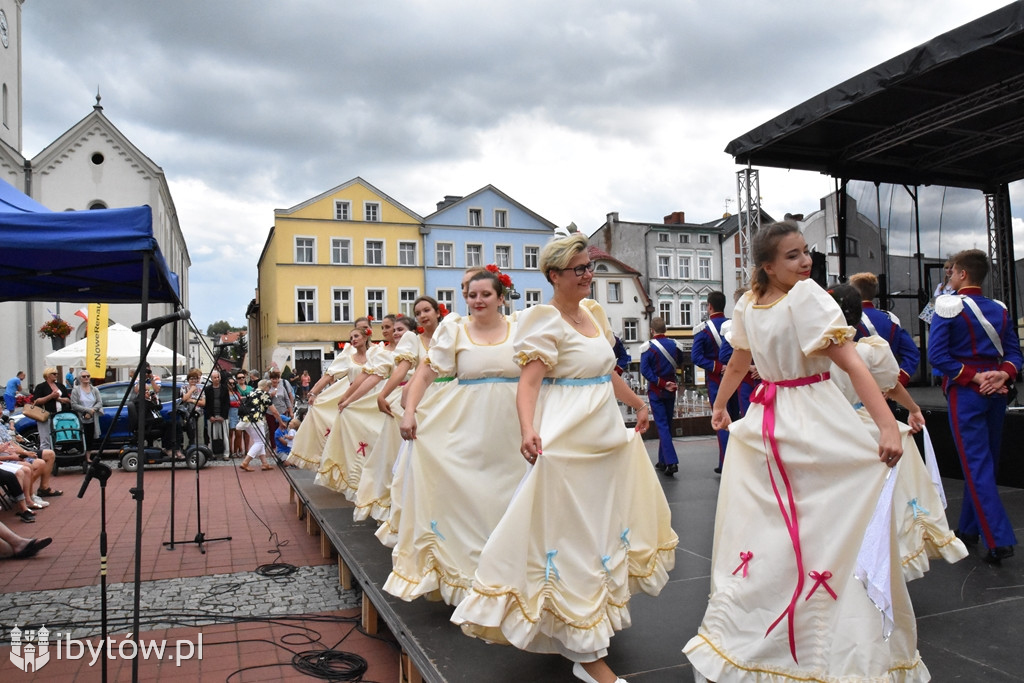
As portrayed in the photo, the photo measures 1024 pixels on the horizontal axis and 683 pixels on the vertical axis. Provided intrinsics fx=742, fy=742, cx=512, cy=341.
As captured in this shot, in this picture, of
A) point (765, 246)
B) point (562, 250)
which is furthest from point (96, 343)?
point (765, 246)

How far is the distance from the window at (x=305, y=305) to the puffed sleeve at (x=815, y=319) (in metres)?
39.0

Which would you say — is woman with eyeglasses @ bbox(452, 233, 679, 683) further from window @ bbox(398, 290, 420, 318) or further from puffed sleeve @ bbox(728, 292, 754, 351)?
window @ bbox(398, 290, 420, 318)

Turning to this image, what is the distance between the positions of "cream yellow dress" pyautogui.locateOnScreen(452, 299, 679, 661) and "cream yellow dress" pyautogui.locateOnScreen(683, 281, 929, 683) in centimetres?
42

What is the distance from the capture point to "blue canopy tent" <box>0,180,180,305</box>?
3971 millimetres

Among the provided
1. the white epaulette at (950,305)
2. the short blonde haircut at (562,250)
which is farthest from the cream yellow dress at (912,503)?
the short blonde haircut at (562,250)

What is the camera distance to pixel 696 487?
7.96 metres

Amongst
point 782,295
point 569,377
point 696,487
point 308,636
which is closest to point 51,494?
point 308,636

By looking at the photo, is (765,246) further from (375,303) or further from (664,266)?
(664,266)

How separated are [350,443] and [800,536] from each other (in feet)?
18.0

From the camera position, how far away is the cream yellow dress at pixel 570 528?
9.75ft

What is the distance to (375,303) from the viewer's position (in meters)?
41.4

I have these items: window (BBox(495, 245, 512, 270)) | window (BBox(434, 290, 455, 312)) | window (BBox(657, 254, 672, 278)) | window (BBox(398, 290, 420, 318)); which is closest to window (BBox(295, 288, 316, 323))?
window (BBox(398, 290, 420, 318))

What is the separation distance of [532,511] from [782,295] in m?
1.38

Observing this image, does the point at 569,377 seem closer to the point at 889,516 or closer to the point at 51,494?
the point at 889,516
